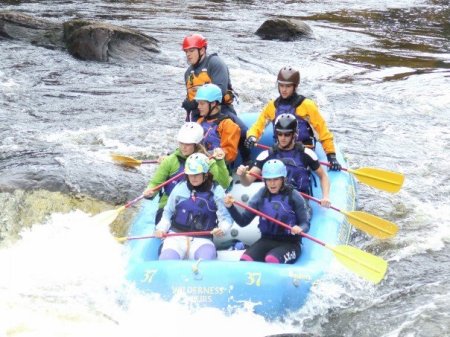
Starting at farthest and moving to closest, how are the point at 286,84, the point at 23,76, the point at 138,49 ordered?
1. the point at 138,49
2. the point at 23,76
3. the point at 286,84

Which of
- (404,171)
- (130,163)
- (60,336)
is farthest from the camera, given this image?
(404,171)

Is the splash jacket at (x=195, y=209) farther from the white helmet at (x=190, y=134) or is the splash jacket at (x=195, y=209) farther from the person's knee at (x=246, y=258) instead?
the white helmet at (x=190, y=134)

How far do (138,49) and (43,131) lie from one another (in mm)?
4947

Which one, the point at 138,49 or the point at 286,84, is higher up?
the point at 286,84

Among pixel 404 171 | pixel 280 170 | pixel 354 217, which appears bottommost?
pixel 404 171

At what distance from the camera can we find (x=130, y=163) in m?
7.89

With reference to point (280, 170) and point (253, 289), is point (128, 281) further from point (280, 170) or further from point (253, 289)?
point (280, 170)

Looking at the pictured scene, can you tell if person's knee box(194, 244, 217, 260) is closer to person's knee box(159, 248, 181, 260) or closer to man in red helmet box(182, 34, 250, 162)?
person's knee box(159, 248, 181, 260)

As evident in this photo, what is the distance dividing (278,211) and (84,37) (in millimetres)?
9518

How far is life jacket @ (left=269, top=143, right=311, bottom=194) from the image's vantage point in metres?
6.50

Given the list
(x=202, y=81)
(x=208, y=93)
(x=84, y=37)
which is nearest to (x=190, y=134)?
(x=208, y=93)

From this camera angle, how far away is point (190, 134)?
618 cm

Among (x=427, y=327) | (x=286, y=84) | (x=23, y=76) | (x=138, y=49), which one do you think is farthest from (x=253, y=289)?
(x=138, y=49)

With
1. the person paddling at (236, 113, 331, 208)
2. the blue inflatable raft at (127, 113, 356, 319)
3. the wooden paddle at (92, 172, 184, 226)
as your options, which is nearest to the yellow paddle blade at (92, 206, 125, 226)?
the wooden paddle at (92, 172, 184, 226)
